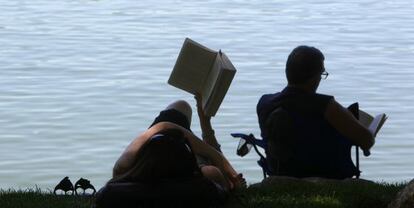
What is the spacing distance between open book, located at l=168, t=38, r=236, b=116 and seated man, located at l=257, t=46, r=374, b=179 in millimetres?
328

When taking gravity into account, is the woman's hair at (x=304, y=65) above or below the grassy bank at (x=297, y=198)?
above

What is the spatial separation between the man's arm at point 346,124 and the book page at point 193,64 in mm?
840

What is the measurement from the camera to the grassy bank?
6.72 m

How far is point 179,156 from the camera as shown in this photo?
6191mm

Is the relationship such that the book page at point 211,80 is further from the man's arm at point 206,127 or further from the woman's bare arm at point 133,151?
the woman's bare arm at point 133,151

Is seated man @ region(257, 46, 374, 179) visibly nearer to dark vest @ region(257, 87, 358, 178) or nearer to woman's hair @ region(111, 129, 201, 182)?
dark vest @ region(257, 87, 358, 178)

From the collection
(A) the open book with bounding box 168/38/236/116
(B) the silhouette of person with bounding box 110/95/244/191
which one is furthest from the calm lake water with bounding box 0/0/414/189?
(B) the silhouette of person with bounding box 110/95/244/191

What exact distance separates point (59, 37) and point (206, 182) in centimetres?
1090

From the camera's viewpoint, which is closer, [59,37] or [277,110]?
[277,110]

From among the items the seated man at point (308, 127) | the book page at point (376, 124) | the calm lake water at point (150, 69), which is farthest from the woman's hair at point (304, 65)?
the calm lake water at point (150, 69)

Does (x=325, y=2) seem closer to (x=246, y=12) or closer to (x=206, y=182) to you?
(x=246, y=12)

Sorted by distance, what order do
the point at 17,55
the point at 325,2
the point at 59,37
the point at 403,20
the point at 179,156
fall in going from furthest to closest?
the point at 325,2, the point at 403,20, the point at 59,37, the point at 17,55, the point at 179,156

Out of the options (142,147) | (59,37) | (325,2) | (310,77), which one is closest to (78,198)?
(142,147)

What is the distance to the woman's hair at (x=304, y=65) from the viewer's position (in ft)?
23.1
